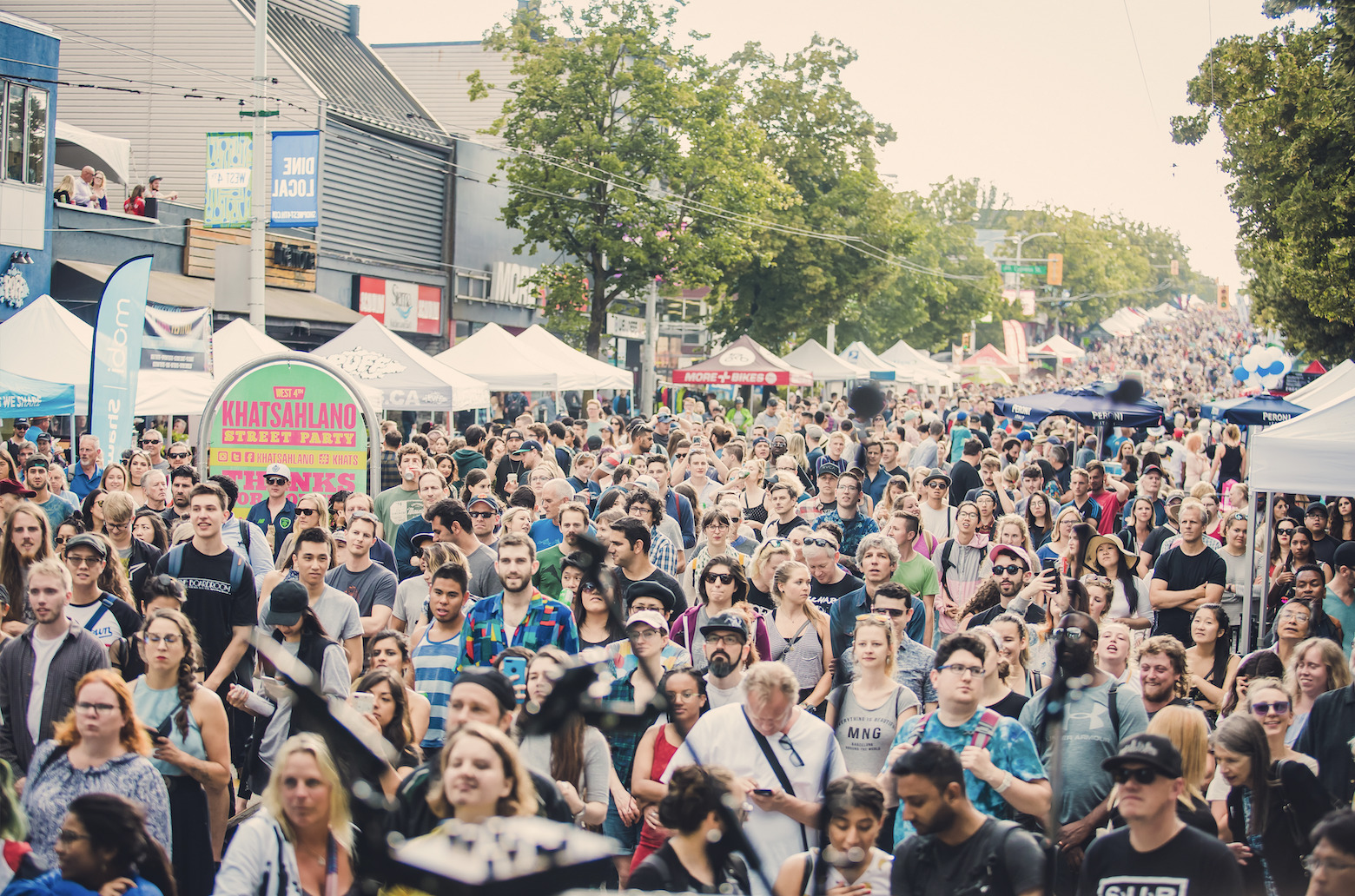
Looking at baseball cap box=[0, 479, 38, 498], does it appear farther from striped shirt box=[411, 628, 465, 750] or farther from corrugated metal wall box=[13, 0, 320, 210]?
corrugated metal wall box=[13, 0, 320, 210]

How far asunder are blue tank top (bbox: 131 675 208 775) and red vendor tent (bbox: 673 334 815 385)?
22.4m

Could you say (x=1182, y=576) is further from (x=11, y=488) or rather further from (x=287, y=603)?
(x=11, y=488)

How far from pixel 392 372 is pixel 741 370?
13.0 meters

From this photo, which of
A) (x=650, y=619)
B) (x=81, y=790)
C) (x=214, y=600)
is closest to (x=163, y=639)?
(x=81, y=790)

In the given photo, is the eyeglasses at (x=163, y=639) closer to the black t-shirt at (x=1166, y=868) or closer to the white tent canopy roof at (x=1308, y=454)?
the black t-shirt at (x=1166, y=868)

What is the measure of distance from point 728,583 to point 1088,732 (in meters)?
1.97

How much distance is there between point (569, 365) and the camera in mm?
20656

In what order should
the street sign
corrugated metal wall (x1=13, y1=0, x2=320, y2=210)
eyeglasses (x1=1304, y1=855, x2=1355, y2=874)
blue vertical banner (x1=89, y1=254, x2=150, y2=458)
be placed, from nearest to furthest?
eyeglasses (x1=1304, y1=855, x2=1355, y2=874) < blue vertical banner (x1=89, y1=254, x2=150, y2=458) < corrugated metal wall (x1=13, y1=0, x2=320, y2=210) < the street sign

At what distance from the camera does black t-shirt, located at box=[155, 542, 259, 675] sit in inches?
266

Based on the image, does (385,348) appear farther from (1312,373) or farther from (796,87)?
(796,87)

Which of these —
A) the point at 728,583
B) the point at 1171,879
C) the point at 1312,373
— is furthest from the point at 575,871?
the point at 1312,373

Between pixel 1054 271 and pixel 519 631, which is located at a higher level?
pixel 1054 271

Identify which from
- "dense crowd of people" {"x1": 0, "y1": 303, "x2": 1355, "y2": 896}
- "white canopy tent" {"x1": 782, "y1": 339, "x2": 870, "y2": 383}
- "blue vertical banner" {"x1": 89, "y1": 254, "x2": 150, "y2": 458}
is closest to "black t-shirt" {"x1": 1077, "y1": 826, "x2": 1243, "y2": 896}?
"dense crowd of people" {"x1": 0, "y1": 303, "x2": 1355, "y2": 896}

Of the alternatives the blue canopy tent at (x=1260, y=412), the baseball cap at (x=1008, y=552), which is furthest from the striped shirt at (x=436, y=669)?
the blue canopy tent at (x=1260, y=412)
